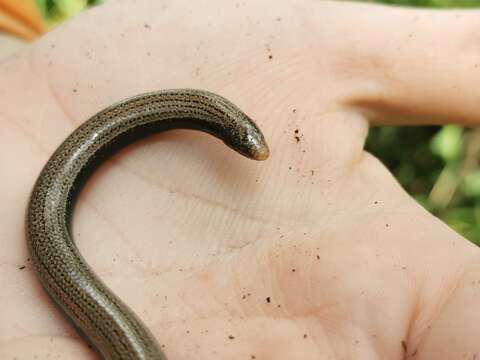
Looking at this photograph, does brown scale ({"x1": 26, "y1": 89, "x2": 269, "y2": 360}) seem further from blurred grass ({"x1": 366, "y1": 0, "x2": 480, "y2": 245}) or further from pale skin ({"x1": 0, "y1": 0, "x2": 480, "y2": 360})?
blurred grass ({"x1": 366, "y1": 0, "x2": 480, "y2": 245})

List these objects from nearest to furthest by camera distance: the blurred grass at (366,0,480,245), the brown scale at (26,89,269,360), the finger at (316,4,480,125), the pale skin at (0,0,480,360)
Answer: the pale skin at (0,0,480,360) < the brown scale at (26,89,269,360) < the finger at (316,4,480,125) < the blurred grass at (366,0,480,245)

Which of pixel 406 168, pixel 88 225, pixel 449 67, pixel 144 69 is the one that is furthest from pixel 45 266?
pixel 406 168

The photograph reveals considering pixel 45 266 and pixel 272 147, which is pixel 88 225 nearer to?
pixel 45 266

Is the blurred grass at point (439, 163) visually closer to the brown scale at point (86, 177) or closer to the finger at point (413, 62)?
the finger at point (413, 62)

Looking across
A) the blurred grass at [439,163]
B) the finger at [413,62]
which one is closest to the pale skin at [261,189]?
the finger at [413,62]

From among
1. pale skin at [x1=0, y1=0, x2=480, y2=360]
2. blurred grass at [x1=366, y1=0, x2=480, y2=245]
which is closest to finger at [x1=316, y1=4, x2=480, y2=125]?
pale skin at [x1=0, y1=0, x2=480, y2=360]

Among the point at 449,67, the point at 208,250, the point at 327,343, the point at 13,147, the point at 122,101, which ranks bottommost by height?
the point at 327,343

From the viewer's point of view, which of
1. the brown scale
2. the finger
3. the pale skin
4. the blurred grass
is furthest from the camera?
the blurred grass
